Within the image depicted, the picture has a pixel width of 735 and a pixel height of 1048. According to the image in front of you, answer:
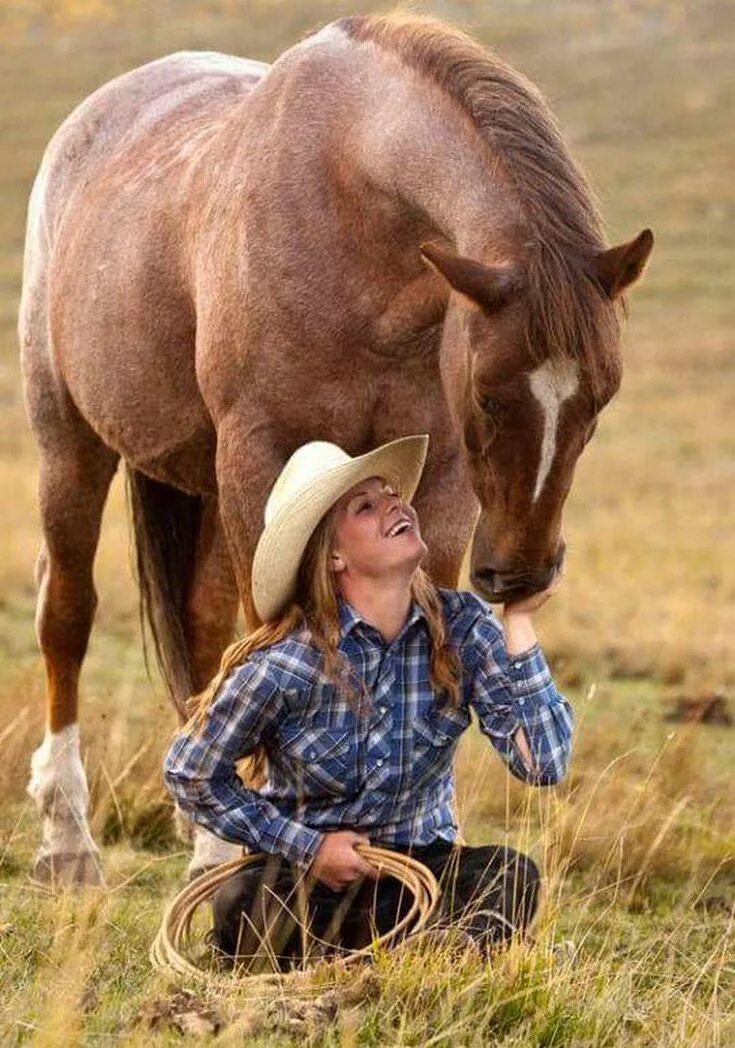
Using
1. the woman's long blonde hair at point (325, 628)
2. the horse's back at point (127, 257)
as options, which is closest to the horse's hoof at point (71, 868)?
the horse's back at point (127, 257)

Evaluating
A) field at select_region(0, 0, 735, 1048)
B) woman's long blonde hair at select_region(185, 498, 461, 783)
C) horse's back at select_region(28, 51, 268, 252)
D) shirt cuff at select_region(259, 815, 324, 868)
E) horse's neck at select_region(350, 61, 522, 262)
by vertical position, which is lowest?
field at select_region(0, 0, 735, 1048)

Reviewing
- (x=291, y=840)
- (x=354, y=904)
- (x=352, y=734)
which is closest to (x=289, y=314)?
(x=352, y=734)

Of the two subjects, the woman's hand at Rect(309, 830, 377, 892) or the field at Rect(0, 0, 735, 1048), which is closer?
the field at Rect(0, 0, 735, 1048)

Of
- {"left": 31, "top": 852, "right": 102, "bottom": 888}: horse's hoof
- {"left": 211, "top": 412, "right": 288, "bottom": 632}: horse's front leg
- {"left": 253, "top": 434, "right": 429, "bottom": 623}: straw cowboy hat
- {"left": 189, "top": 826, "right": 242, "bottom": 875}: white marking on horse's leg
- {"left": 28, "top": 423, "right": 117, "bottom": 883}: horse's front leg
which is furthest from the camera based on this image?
{"left": 28, "top": 423, "right": 117, "bottom": 883}: horse's front leg

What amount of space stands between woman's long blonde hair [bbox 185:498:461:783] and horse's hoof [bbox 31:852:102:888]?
157 centimetres

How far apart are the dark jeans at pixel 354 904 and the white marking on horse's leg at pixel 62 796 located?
1.52m

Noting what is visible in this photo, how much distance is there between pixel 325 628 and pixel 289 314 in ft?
3.41

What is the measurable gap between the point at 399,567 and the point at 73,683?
8.66ft

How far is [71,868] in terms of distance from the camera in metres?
5.68

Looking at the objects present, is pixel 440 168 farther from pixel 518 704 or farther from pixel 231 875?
pixel 231 875

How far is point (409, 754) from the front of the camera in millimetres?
4207

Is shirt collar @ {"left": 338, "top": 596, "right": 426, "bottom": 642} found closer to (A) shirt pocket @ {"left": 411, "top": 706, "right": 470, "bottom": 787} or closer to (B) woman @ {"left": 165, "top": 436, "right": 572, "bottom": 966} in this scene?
(B) woman @ {"left": 165, "top": 436, "right": 572, "bottom": 966}

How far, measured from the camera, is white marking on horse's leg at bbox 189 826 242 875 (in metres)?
5.54

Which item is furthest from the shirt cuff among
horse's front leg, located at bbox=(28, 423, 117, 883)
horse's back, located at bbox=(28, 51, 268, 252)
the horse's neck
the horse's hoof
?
horse's back, located at bbox=(28, 51, 268, 252)
